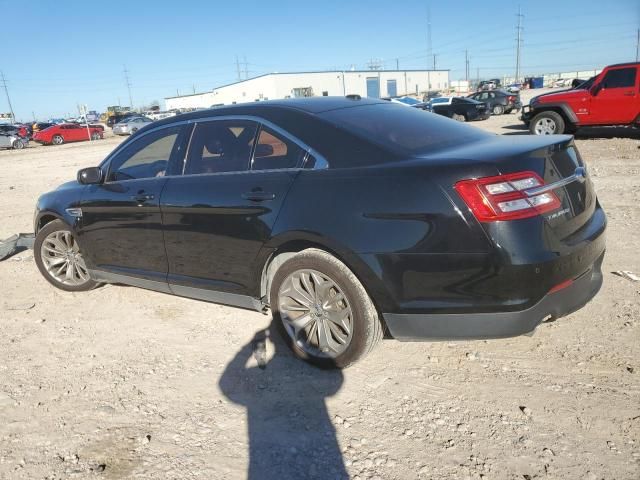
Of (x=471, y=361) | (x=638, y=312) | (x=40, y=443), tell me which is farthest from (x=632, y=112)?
(x=40, y=443)

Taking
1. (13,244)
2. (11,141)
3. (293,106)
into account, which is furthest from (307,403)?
(11,141)

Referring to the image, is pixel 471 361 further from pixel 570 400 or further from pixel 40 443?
pixel 40 443

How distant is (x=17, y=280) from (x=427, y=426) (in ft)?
15.5

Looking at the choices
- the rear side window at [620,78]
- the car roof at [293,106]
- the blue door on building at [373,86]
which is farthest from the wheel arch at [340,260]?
the blue door on building at [373,86]

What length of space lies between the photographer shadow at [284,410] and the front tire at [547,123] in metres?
12.3

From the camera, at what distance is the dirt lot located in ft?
7.57

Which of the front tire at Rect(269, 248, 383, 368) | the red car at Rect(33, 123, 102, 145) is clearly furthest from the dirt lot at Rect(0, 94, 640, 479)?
the red car at Rect(33, 123, 102, 145)

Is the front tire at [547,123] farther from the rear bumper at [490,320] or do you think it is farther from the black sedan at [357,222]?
the rear bumper at [490,320]

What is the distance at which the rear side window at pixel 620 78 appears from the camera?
12141 millimetres

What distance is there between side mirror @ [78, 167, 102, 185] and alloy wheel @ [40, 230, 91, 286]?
2.25ft

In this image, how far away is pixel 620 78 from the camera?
12.4 meters

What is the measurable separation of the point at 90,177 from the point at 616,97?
1274 cm

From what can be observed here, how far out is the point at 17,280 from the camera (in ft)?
17.4

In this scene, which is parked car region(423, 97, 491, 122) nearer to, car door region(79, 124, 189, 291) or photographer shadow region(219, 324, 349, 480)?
car door region(79, 124, 189, 291)
